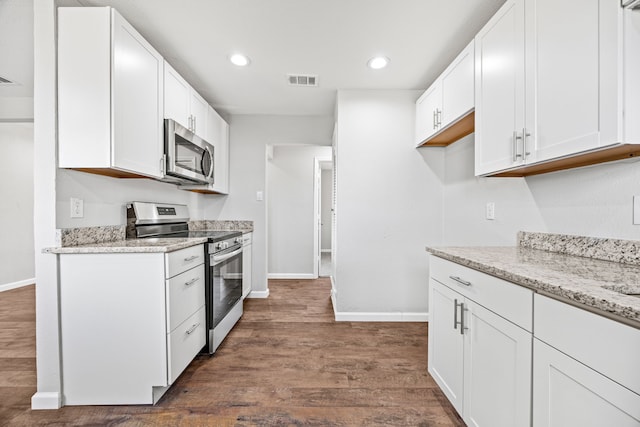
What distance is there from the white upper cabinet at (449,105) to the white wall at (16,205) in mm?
5248

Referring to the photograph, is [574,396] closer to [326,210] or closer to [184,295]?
[184,295]

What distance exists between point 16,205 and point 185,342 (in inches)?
159

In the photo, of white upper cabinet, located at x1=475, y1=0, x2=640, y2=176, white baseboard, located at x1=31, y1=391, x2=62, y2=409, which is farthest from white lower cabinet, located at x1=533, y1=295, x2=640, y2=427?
white baseboard, located at x1=31, y1=391, x2=62, y2=409

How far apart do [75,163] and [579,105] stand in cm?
244

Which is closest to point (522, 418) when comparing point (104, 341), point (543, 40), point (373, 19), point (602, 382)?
point (602, 382)

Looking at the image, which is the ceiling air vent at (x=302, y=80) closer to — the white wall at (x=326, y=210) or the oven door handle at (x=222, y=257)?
the oven door handle at (x=222, y=257)

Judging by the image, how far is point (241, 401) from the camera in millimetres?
1664

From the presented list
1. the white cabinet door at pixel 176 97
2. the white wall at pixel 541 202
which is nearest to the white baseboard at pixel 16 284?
the white cabinet door at pixel 176 97

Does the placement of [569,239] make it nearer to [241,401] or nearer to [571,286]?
[571,286]

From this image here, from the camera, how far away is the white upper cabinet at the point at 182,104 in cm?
216

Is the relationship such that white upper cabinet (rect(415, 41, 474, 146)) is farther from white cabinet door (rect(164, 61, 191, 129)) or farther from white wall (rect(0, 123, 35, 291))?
white wall (rect(0, 123, 35, 291))

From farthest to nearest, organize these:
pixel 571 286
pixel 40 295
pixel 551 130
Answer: pixel 40 295, pixel 551 130, pixel 571 286

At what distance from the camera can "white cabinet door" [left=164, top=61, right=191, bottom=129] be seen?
2.15 meters

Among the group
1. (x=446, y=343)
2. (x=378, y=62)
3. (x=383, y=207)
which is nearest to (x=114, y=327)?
(x=446, y=343)
